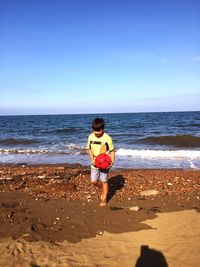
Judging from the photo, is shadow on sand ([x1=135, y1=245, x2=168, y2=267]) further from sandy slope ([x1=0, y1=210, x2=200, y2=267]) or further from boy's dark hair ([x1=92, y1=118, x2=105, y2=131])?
boy's dark hair ([x1=92, y1=118, x2=105, y2=131])

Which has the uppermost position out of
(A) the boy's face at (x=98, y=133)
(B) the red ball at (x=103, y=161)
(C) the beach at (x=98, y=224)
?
(A) the boy's face at (x=98, y=133)

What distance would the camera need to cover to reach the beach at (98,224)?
15.0ft

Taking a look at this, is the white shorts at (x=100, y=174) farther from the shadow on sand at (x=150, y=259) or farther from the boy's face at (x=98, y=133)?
the shadow on sand at (x=150, y=259)

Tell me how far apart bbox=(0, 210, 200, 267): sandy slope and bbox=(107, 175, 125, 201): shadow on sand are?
2.26 meters

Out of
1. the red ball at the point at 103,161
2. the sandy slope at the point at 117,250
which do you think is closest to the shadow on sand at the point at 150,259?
the sandy slope at the point at 117,250

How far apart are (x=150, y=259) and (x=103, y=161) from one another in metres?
2.36

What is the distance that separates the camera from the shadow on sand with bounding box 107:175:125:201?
7.90 meters

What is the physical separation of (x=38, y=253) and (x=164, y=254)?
193 cm

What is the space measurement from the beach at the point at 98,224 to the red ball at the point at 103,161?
3.23ft

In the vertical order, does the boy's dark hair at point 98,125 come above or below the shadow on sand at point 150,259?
above

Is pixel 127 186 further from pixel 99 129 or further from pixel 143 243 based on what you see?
pixel 143 243

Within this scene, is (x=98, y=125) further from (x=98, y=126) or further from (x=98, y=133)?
(x=98, y=133)

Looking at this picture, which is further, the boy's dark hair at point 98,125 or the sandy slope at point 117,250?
the boy's dark hair at point 98,125

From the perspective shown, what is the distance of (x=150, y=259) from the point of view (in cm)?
451
